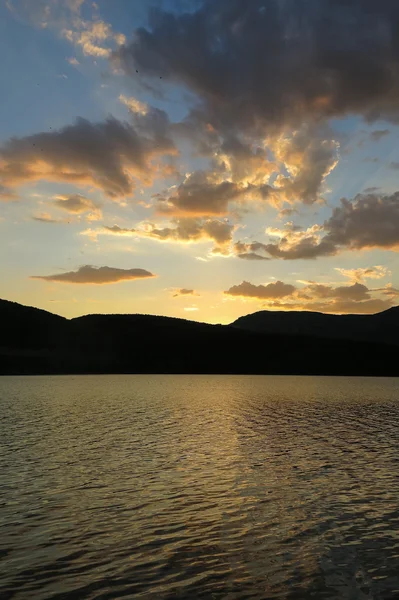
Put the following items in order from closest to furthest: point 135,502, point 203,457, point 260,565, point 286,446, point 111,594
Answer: point 111,594 → point 260,565 → point 135,502 → point 203,457 → point 286,446

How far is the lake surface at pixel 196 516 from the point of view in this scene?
1759 centimetres

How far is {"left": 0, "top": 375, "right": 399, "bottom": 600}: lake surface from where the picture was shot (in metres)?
17.6

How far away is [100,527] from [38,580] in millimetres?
6061

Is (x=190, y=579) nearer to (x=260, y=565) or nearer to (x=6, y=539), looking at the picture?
(x=260, y=565)

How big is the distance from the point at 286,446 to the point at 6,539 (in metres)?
30.8

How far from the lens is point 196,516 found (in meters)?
25.1

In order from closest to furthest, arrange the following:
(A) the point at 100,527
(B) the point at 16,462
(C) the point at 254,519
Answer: (A) the point at 100,527
(C) the point at 254,519
(B) the point at 16,462

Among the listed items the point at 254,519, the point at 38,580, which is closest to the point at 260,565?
the point at 254,519

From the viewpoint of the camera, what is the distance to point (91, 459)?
38.9 meters

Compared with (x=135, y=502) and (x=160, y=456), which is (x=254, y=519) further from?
(x=160, y=456)

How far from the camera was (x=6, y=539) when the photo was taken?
21.2 metres

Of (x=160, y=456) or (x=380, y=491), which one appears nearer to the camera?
(x=380, y=491)

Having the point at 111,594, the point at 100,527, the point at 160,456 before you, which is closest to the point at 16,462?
the point at 160,456

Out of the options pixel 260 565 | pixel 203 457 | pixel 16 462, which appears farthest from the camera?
pixel 203 457
